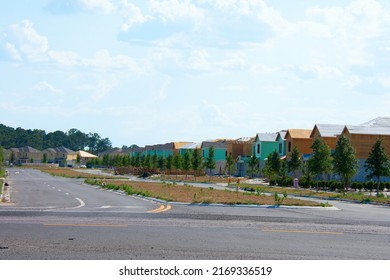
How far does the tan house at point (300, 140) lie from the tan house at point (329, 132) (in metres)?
6.96

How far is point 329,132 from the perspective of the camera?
249 feet

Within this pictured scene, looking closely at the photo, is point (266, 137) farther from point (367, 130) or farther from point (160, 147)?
point (160, 147)

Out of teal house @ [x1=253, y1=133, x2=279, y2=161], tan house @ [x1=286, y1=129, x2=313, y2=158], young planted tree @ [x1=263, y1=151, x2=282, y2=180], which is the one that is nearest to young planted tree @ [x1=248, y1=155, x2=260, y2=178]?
teal house @ [x1=253, y1=133, x2=279, y2=161]

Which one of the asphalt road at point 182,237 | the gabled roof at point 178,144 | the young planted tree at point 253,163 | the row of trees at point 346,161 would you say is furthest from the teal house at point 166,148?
the asphalt road at point 182,237

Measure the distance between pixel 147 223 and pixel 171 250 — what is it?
613 cm

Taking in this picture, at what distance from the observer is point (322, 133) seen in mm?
75188

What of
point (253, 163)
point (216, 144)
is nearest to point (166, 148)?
point (216, 144)

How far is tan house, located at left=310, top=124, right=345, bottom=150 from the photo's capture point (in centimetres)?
7462

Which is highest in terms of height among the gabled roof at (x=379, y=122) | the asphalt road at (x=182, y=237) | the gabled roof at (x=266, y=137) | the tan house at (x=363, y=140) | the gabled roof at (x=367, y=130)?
the gabled roof at (x=379, y=122)

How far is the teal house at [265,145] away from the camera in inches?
3816

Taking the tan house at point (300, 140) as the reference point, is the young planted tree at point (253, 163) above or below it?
below

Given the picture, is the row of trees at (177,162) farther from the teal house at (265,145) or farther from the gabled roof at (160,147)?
the gabled roof at (160,147)

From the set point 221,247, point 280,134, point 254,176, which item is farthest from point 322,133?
point 221,247
